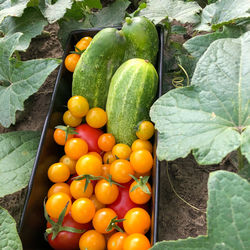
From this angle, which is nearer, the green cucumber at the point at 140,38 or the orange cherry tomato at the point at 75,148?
the orange cherry tomato at the point at 75,148

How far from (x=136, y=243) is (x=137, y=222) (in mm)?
86

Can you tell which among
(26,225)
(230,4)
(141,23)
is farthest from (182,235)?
(230,4)

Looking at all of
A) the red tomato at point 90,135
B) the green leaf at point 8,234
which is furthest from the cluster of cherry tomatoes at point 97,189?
the green leaf at point 8,234

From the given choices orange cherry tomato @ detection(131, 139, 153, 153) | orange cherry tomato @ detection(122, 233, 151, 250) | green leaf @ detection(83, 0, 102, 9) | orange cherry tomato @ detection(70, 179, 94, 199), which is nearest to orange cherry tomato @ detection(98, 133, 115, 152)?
orange cherry tomato @ detection(131, 139, 153, 153)

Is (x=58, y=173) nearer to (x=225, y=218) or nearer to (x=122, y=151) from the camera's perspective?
(x=122, y=151)

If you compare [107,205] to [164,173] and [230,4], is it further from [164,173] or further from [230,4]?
[230,4]

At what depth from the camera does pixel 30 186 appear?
132 centimetres

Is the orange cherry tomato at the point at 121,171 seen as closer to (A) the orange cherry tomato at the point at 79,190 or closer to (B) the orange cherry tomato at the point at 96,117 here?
(A) the orange cherry tomato at the point at 79,190

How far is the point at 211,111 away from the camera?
1.21 metres

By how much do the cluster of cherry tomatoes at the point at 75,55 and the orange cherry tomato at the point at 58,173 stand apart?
0.51 meters

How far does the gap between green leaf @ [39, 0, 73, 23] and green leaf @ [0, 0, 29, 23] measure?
9 centimetres

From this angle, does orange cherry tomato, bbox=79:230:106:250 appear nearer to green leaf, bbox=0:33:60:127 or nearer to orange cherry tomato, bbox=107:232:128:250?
orange cherry tomato, bbox=107:232:128:250

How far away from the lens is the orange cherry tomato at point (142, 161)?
133cm

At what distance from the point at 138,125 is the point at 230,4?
2.42 feet
